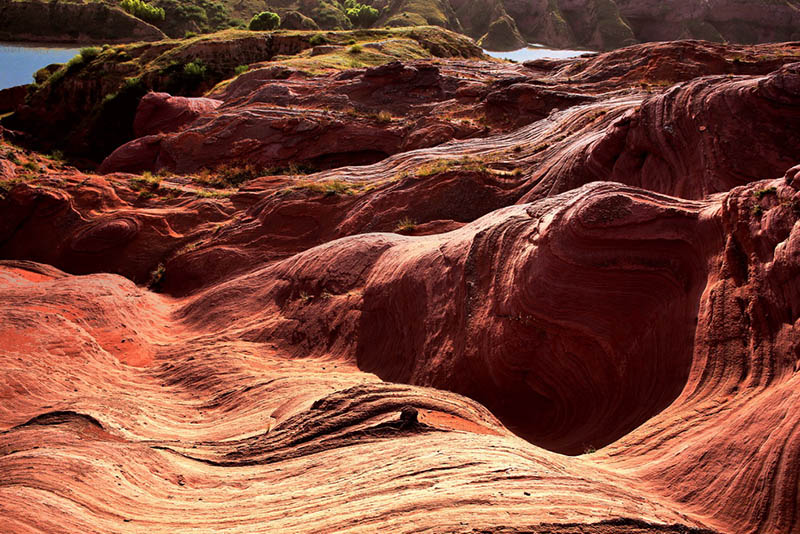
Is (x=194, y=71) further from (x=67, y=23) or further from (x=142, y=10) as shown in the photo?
(x=142, y=10)

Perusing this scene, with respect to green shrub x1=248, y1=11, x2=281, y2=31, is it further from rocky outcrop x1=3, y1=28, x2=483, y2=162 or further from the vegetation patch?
the vegetation patch

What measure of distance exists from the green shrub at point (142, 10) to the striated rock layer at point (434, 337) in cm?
5548

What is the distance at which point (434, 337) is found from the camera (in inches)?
420

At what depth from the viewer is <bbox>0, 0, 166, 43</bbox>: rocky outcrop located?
60156 mm

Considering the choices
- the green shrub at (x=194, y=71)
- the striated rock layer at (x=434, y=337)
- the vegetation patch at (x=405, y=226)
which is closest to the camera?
the striated rock layer at (x=434, y=337)

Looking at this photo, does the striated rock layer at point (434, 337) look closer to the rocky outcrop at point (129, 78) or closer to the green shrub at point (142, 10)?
the rocky outcrop at point (129, 78)

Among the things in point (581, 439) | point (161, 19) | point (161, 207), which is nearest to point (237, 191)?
point (161, 207)

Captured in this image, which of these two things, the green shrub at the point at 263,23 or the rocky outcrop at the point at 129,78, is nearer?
the rocky outcrop at the point at 129,78

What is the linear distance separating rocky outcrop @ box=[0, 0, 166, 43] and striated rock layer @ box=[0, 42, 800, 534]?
50675 mm

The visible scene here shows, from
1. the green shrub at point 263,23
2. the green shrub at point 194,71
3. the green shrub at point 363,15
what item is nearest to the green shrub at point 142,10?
the green shrub at point 263,23

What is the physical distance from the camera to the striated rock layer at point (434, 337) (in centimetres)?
530

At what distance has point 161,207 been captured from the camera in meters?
19.7

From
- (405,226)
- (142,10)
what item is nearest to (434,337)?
(405,226)

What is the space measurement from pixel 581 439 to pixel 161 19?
7625 cm
